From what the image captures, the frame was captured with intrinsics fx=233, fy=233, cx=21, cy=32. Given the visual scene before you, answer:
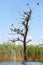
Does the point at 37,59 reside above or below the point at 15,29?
below

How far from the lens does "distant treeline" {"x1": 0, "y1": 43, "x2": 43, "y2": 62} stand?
11441 millimetres

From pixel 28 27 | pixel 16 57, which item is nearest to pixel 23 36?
pixel 28 27

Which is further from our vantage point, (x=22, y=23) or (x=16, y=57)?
(x=22, y=23)

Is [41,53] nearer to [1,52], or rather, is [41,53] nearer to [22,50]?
[22,50]

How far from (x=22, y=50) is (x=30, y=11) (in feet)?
7.00

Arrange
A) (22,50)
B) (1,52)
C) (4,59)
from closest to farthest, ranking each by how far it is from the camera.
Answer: (4,59) → (1,52) → (22,50)

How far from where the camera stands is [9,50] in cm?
1227

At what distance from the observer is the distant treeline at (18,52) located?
11441mm

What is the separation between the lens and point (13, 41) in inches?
477

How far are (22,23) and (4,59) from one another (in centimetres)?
236

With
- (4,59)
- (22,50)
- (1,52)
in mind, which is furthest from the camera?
(22,50)

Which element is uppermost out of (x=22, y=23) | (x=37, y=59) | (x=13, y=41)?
(x=22, y=23)

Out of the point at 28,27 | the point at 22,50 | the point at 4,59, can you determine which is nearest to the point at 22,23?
the point at 28,27

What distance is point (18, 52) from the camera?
472 inches
